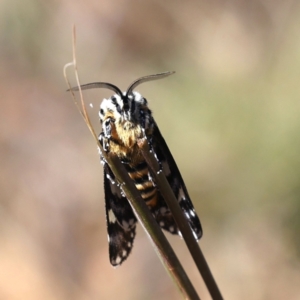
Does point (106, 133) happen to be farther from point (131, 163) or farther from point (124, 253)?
point (124, 253)

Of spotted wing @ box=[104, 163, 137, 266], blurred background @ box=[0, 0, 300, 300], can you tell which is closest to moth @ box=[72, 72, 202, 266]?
spotted wing @ box=[104, 163, 137, 266]

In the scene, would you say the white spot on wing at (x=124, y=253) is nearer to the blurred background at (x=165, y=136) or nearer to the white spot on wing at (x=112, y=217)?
the white spot on wing at (x=112, y=217)

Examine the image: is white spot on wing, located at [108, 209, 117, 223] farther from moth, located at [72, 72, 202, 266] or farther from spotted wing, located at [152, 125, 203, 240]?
spotted wing, located at [152, 125, 203, 240]

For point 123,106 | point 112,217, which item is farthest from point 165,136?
point 123,106

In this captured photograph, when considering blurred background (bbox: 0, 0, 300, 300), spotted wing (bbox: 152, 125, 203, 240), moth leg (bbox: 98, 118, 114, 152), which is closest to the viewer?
moth leg (bbox: 98, 118, 114, 152)

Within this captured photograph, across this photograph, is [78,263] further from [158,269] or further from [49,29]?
[49,29]

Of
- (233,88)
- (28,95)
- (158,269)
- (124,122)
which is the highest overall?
(124,122)

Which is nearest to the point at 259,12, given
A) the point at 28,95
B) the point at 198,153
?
the point at 198,153
